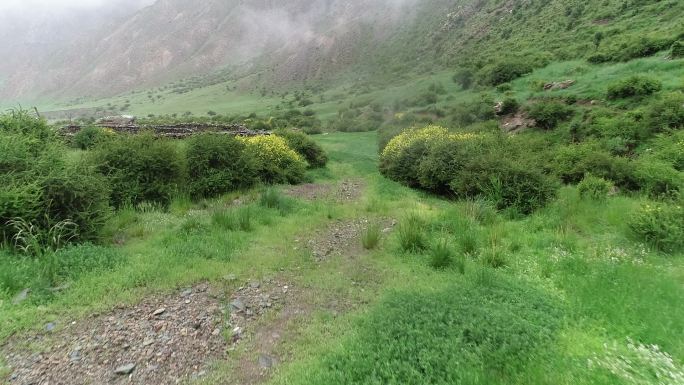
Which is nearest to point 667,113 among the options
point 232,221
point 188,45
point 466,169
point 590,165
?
point 590,165

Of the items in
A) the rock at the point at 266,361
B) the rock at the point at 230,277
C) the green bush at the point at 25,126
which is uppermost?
the green bush at the point at 25,126

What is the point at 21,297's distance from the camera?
17.4ft

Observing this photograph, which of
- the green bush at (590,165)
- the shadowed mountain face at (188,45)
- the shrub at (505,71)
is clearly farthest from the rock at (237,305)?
the shadowed mountain face at (188,45)

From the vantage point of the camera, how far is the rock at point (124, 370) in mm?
4070

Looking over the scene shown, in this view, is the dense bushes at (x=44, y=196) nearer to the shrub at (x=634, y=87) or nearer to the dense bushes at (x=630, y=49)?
the shrub at (x=634, y=87)

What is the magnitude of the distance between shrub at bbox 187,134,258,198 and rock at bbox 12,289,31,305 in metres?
7.06

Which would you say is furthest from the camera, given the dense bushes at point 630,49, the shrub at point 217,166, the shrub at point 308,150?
the dense bushes at point 630,49

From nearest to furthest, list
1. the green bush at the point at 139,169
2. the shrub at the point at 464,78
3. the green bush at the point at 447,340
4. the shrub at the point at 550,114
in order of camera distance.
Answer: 1. the green bush at the point at 447,340
2. the green bush at the point at 139,169
3. the shrub at the point at 550,114
4. the shrub at the point at 464,78

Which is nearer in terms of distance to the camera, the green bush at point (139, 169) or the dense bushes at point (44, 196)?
the dense bushes at point (44, 196)

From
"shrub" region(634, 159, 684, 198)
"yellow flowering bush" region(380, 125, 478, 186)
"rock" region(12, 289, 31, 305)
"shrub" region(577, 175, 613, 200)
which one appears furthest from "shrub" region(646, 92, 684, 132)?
"rock" region(12, 289, 31, 305)

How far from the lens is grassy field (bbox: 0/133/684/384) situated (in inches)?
152

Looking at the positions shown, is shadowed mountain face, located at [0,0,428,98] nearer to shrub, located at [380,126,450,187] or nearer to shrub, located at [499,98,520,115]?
shrub, located at [499,98,520,115]

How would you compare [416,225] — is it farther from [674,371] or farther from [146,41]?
[146,41]

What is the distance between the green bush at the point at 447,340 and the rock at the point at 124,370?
1.91 m
